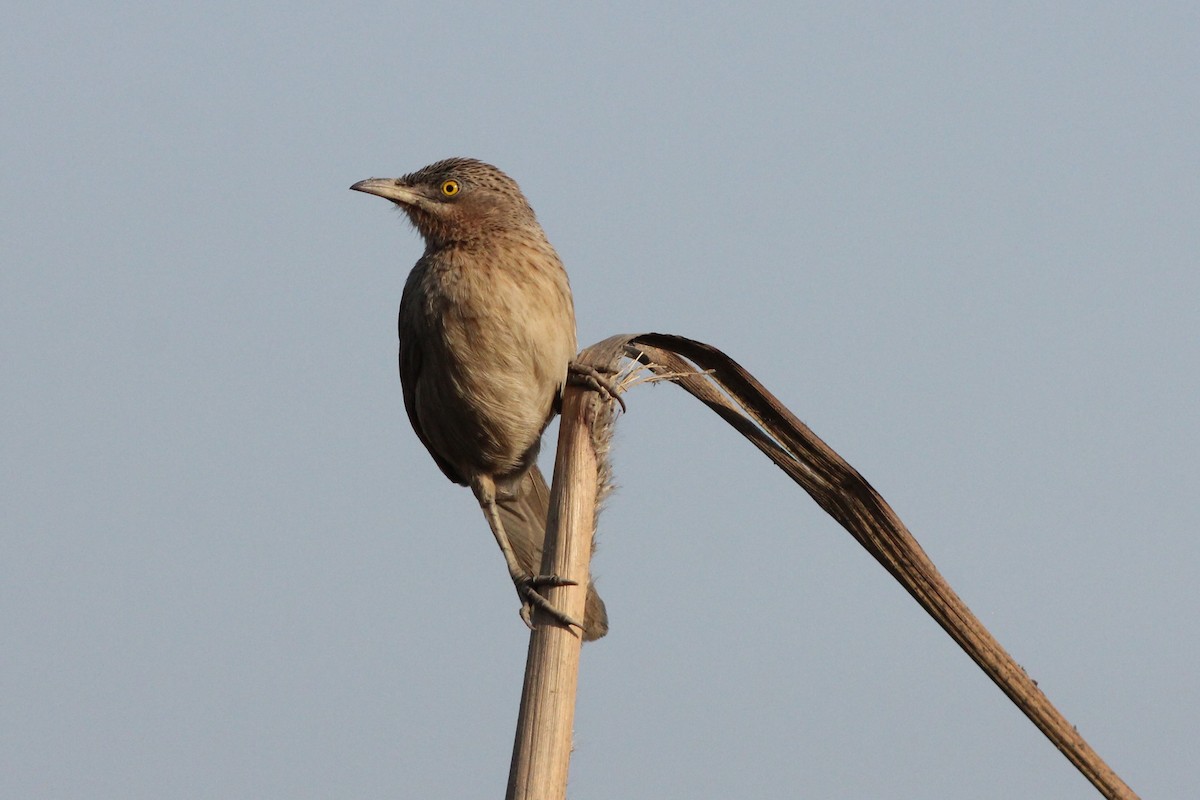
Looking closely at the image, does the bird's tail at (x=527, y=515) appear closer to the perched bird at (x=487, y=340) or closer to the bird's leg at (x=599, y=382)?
the perched bird at (x=487, y=340)

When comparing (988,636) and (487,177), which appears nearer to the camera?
(988,636)

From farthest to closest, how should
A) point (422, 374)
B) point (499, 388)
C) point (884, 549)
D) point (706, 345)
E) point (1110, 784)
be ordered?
point (422, 374)
point (499, 388)
point (706, 345)
point (884, 549)
point (1110, 784)

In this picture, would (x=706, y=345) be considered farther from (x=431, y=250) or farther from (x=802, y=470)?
(x=431, y=250)

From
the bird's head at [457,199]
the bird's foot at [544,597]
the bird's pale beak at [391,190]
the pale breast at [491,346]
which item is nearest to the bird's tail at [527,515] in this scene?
the pale breast at [491,346]

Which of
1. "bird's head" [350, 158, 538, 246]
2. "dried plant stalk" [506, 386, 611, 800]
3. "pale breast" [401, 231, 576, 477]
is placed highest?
"bird's head" [350, 158, 538, 246]

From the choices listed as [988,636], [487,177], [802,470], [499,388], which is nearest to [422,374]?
[499,388]

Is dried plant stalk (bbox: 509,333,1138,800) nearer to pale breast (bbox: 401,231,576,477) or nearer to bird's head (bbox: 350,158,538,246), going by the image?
pale breast (bbox: 401,231,576,477)

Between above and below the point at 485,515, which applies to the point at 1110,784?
below

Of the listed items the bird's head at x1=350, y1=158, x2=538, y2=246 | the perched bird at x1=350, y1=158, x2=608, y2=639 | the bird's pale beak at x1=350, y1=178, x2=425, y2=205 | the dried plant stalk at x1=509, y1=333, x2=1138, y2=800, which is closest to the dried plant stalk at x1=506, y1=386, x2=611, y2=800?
the dried plant stalk at x1=509, y1=333, x2=1138, y2=800
